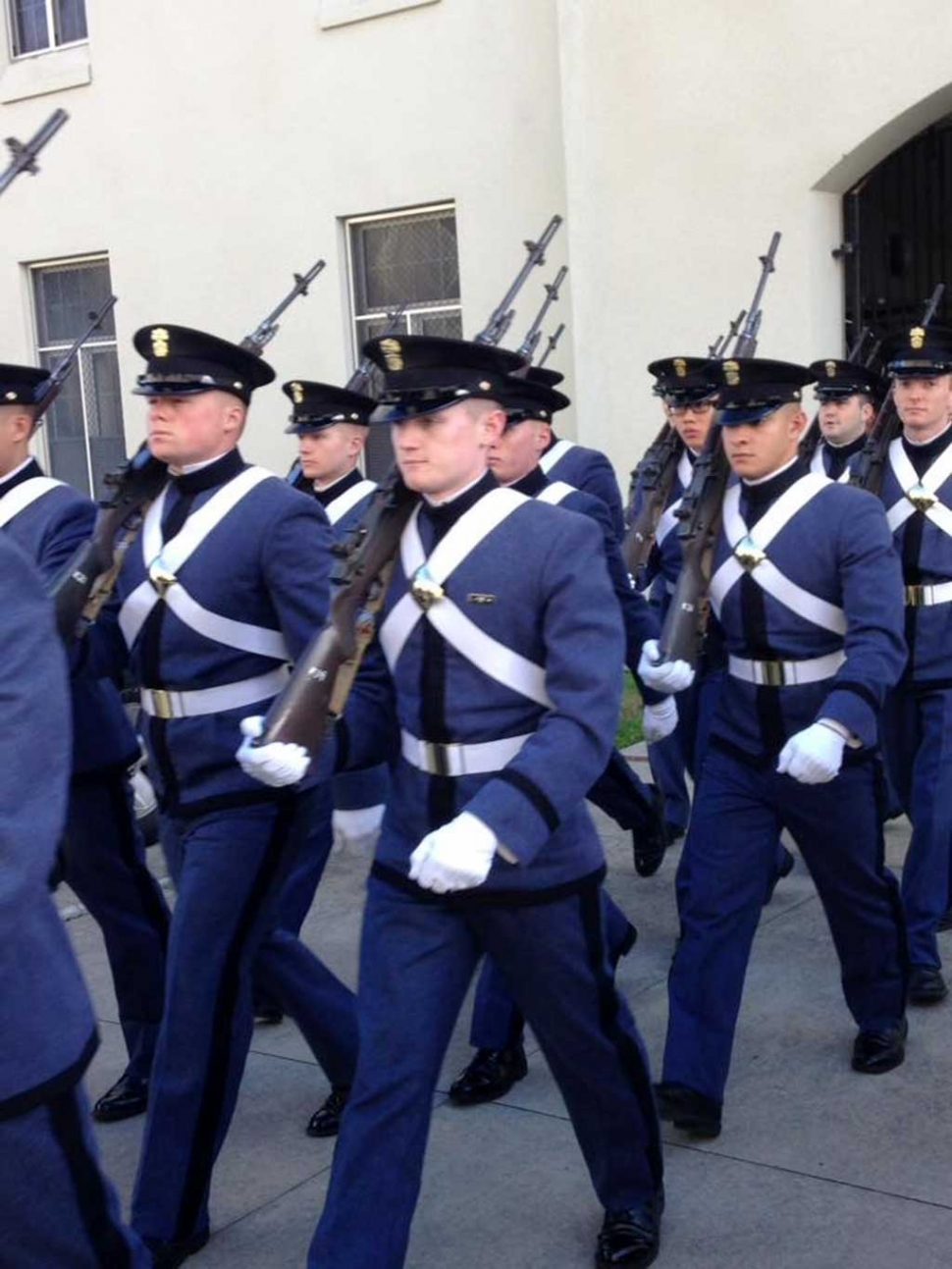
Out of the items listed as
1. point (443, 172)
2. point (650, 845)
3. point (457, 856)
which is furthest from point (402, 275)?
point (457, 856)

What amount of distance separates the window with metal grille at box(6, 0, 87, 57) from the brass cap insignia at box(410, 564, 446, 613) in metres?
11.1

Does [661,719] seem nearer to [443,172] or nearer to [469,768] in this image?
[469,768]

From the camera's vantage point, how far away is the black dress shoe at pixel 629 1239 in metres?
3.65

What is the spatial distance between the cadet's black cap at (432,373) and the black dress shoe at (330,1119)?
1.90 meters

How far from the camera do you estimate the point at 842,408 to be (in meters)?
7.23

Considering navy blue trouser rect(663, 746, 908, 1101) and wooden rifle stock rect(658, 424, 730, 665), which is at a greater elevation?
wooden rifle stock rect(658, 424, 730, 665)

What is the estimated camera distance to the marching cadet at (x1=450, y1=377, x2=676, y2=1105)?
4.64 metres

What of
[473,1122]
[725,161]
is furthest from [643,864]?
[725,161]

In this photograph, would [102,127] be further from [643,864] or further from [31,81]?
[643,864]

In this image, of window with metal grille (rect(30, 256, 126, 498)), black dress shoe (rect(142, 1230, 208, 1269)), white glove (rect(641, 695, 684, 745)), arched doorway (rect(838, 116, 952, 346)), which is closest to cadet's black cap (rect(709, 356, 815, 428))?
white glove (rect(641, 695, 684, 745))

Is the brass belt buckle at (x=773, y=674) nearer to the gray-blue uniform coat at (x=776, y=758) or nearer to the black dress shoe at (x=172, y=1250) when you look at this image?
the gray-blue uniform coat at (x=776, y=758)

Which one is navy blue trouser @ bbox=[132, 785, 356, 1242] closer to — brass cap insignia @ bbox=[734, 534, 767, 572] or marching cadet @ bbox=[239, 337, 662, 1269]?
marching cadet @ bbox=[239, 337, 662, 1269]

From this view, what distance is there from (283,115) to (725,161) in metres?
3.50

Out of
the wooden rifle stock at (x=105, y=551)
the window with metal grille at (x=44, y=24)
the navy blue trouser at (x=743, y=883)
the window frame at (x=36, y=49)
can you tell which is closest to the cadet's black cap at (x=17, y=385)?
the wooden rifle stock at (x=105, y=551)
